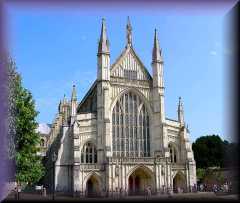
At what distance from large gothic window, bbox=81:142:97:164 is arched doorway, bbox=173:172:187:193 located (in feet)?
27.9

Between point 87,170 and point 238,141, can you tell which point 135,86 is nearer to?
point 87,170

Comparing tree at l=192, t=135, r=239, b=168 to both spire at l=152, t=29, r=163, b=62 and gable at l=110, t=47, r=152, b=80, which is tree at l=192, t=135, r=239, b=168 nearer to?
gable at l=110, t=47, r=152, b=80

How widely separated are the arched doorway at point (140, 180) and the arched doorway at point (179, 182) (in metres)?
3.03

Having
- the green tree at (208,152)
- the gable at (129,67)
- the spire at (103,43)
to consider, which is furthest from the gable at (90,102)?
the green tree at (208,152)

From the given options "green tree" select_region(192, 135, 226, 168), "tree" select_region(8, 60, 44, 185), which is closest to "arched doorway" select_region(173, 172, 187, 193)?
"green tree" select_region(192, 135, 226, 168)

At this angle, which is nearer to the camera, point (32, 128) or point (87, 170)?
point (32, 128)

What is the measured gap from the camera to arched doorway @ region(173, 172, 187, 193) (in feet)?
125

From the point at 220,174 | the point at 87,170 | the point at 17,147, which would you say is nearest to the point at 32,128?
the point at 17,147

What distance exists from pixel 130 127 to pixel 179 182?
762 centimetres

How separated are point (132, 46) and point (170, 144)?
34.5 feet

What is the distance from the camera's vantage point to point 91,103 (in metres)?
40.2

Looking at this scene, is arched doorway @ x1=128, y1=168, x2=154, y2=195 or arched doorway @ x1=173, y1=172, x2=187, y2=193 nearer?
arched doorway @ x1=128, y1=168, x2=154, y2=195

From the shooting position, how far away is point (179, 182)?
128 feet

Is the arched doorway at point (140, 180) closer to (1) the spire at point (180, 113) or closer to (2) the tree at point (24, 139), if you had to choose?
(1) the spire at point (180, 113)
